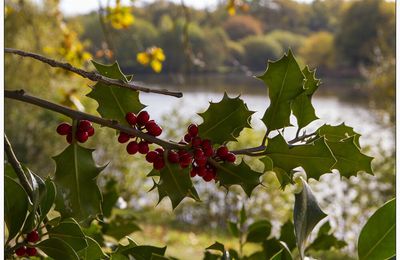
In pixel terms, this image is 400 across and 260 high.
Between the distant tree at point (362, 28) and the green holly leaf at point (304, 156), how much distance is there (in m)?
14.4

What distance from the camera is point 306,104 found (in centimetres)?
55

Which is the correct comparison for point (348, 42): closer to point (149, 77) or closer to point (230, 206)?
point (149, 77)

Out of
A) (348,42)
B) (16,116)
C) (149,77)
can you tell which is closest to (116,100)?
Result: (16,116)

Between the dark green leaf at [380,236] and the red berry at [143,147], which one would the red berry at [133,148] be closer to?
the red berry at [143,147]

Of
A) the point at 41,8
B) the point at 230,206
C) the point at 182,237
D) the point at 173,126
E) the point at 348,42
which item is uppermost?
the point at 348,42

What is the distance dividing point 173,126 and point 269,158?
6.97 metres

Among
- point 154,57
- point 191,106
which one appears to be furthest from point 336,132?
point 191,106

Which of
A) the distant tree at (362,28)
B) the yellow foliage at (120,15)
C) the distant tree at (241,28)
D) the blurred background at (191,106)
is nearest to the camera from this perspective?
the yellow foliage at (120,15)

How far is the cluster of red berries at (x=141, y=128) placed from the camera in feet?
1.68

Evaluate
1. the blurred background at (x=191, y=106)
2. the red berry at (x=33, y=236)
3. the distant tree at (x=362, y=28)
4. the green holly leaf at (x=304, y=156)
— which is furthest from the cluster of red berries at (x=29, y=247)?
the distant tree at (x=362, y=28)

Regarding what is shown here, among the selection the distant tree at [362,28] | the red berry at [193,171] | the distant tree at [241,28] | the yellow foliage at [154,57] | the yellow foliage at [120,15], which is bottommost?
the red berry at [193,171]

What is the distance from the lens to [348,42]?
1541 centimetres

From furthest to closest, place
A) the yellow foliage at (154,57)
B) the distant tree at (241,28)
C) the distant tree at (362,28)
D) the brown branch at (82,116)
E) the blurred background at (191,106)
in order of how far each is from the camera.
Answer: the distant tree at (362,28), the distant tree at (241,28), the blurred background at (191,106), the yellow foliage at (154,57), the brown branch at (82,116)

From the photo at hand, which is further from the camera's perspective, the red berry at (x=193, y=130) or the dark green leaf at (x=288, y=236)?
the dark green leaf at (x=288, y=236)
